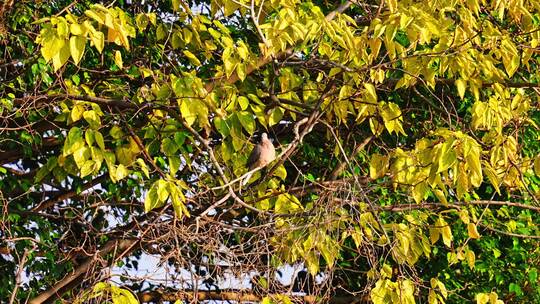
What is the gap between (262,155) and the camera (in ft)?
17.9

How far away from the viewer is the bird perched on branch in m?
5.32

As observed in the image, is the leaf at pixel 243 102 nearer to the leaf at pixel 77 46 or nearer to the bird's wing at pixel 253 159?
the bird's wing at pixel 253 159

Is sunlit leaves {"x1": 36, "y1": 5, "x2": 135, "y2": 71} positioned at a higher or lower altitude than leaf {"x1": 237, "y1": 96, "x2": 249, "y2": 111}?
higher

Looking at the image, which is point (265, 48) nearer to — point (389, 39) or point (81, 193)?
point (389, 39)

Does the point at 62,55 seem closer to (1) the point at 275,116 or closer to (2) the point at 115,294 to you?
(2) the point at 115,294

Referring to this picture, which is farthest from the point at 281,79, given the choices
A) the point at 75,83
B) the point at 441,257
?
the point at 441,257

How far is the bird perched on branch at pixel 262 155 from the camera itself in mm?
5315

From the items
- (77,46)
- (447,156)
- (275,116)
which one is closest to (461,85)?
(447,156)

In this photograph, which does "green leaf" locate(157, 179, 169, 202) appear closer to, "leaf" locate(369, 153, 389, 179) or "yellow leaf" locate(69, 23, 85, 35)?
"yellow leaf" locate(69, 23, 85, 35)

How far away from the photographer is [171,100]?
4.92 m

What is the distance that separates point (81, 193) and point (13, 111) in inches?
33.3

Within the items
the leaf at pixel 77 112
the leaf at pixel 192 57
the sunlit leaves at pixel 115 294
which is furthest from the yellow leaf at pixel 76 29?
the leaf at pixel 192 57

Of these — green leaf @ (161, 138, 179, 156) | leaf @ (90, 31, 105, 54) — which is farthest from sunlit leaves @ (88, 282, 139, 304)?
green leaf @ (161, 138, 179, 156)

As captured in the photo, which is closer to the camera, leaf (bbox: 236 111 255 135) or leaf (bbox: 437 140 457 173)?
leaf (bbox: 437 140 457 173)
